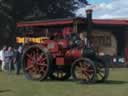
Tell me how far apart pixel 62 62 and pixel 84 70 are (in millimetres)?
1205

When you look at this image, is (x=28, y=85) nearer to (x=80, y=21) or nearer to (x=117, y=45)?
(x=80, y=21)

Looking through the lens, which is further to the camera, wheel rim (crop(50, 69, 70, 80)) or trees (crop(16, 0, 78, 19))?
trees (crop(16, 0, 78, 19))

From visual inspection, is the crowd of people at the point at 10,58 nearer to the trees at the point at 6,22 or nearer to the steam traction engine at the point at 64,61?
the steam traction engine at the point at 64,61

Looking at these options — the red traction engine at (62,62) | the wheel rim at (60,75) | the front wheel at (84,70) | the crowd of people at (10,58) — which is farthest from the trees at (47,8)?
the front wheel at (84,70)

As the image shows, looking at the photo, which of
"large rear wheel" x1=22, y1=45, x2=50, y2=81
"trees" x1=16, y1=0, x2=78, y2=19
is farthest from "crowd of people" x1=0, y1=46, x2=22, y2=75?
"trees" x1=16, y1=0, x2=78, y2=19

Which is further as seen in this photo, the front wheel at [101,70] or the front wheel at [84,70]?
the front wheel at [101,70]

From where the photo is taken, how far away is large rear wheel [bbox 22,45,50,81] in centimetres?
2122

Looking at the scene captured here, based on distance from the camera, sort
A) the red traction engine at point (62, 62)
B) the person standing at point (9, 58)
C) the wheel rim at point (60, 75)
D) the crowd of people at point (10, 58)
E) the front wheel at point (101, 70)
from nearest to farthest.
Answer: the red traction engine at point (62, 62) → the front wheel at point (101, 70) → the wheel rim at point (60, 75) → the crowd of people at point (10, 58) → the person standing at point (9, 58)

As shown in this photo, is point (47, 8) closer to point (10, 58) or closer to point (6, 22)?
point (6, 22)

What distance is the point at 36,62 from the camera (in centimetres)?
2153

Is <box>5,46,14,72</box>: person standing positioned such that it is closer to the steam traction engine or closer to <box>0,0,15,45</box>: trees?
the steam traction engine

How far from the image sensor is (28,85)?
63.2 feet

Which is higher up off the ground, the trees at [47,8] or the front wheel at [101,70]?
the trees at [47,8]

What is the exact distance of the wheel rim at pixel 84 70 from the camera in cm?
2003
